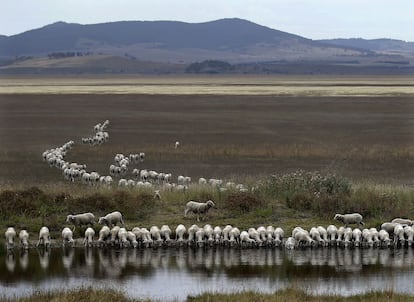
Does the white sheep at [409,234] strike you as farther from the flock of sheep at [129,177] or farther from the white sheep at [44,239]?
the white sheep at [44,239]

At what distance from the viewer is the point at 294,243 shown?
2292 cm

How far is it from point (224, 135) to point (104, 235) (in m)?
34.1

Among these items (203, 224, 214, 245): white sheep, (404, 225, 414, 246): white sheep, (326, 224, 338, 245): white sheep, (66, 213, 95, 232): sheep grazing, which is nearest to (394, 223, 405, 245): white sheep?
(404, 225, 414, 246): white sheep

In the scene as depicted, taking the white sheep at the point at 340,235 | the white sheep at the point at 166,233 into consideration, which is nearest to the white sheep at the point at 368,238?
the white sheep at the point at 340,235

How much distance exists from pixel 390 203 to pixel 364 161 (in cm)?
1647

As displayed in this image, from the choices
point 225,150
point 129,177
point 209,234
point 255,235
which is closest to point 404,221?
point 255,235

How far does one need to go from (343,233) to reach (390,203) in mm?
3907

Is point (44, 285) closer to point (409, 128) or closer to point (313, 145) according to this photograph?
point (313, 145)

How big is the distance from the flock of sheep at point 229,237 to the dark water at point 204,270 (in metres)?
0.41

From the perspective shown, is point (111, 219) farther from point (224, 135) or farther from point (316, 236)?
point (224, 135)

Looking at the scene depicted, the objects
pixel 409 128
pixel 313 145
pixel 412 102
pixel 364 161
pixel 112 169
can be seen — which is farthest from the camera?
pixel 412 102

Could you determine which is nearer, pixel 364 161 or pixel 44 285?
pixel 44 285

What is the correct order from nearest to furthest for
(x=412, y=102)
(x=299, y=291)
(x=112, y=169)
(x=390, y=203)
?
(x=299, y=291) → (x=390, y=203) → (x=112, y=169) → (x=412, y=102)

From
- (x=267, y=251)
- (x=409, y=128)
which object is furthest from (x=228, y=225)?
(x=409, y=128)
